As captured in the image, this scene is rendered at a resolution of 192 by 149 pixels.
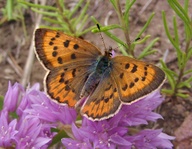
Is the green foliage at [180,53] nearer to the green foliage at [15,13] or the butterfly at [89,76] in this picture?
the butterfly at [89,76]

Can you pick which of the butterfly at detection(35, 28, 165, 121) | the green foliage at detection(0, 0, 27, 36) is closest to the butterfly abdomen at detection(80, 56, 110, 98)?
the butterfly at detection(35, 28, 165, 121)

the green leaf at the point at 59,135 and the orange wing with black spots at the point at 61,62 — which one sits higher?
the orange wing with black spots at the point at 61,62

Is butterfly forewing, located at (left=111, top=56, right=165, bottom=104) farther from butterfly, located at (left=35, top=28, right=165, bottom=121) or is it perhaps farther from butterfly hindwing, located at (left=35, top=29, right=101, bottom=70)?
butterfly hindwing, located at (left=35, top=29, right=101, bottom=70)

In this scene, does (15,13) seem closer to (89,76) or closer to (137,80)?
(89,76)

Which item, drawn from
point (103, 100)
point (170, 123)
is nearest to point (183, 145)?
point (170, 123)

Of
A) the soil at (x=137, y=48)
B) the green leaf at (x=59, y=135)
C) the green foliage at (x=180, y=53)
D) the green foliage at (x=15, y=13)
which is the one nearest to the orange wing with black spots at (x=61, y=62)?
the green leaf at (x=59, y=135)

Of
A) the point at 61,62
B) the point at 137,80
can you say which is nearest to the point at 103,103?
the point at 137,80
